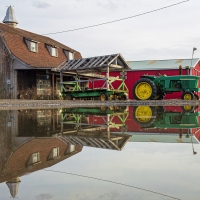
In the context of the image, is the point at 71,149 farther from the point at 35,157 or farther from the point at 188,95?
the point at 188,95

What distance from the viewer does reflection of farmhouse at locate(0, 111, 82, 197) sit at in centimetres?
193

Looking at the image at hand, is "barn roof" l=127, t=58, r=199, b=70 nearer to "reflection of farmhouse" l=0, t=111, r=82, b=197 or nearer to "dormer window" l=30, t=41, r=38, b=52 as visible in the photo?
"dormer window" l=30, t=41, r=38, b=52

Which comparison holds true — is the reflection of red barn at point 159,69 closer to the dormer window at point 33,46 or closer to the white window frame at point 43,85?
the white window frame at point 43,85

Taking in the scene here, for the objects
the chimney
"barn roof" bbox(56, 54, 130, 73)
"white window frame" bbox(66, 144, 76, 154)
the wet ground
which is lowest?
the wet ground

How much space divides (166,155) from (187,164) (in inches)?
13.1

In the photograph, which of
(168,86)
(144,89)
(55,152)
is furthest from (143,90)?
(55,152)

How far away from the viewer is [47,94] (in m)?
24.5

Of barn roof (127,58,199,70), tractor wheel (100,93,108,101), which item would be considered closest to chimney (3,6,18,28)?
barn roof (127,58,199,70)

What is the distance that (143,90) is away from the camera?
16.2 metres

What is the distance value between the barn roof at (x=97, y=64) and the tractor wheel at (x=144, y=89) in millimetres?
3193

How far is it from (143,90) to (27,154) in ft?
45.6

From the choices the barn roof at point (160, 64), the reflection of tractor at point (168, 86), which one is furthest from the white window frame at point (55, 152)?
the barn roof at point (160, 64)

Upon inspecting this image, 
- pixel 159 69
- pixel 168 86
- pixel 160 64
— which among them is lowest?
pixel 168 86

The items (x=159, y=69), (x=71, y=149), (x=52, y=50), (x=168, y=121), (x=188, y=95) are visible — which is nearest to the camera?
(x=71, y=149)
